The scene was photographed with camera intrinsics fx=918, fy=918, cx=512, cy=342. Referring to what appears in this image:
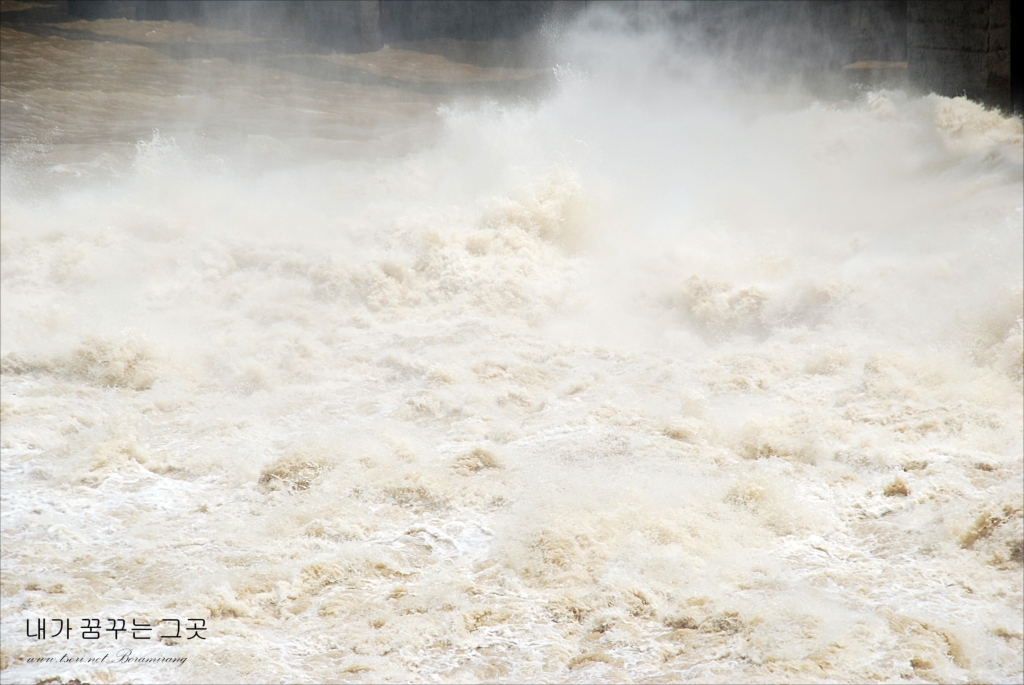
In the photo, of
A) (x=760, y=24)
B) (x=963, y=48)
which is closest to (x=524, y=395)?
(x=963, y=48)

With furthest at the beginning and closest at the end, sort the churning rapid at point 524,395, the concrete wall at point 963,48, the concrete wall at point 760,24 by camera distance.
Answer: the concrete wall at point 760,24 < the concrete wall at point 963,48 < the churning rapid at point 524,395

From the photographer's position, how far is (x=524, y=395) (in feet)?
17.9

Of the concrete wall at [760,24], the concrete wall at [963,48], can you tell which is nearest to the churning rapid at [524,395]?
the concrete wall at [963,48]

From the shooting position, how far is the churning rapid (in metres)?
3.43

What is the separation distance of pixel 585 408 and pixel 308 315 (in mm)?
2416

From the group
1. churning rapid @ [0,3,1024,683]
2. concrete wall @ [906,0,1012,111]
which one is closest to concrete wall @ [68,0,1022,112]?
concrete wall @ [906,0,1012,111]

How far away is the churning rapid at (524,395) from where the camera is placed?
3428mm

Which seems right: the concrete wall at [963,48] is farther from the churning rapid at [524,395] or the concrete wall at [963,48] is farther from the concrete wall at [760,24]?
the churning rapid at [524,395]

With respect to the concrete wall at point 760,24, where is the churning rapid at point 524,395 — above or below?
below

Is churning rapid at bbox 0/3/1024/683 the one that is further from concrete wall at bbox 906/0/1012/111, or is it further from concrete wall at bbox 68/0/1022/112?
concrete wall at bbox 68/0/1022/112

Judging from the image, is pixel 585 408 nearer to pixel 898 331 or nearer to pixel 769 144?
pixel 898 331

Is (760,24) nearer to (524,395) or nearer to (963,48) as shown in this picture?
(963,48)

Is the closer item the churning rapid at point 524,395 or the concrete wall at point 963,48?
the churning rapid at point 524,395

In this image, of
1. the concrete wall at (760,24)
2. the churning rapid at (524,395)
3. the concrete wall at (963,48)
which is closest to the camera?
the churning rapid at (524,395)
